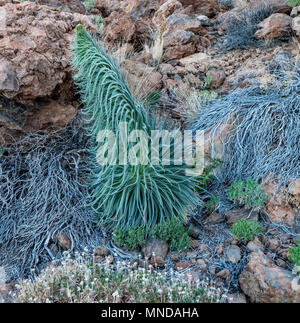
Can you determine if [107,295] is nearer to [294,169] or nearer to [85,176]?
[85,176]

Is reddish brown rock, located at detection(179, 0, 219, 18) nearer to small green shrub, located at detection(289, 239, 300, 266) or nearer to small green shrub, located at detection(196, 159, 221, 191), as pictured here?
small green shrub, located at detection(196, 159, 221, 191)

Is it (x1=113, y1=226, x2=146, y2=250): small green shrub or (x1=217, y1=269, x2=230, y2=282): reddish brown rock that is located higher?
(x1=113, y1=226, x2=146, y2=250): small green shrub

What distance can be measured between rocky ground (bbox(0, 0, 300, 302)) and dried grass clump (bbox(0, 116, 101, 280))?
15cm

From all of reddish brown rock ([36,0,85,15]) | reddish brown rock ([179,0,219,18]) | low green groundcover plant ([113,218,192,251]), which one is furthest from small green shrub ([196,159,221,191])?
reddish brown rock ([179,0,219,18])

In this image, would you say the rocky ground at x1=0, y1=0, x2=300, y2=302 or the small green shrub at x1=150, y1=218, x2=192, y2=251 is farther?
the small green shrub at x1=150, y1=218, x2=192, y2=251

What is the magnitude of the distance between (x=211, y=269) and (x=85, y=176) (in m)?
1.62

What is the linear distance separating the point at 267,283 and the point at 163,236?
968mm

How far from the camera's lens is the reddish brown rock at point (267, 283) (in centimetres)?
247

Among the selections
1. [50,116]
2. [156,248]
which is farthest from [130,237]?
[50,116]

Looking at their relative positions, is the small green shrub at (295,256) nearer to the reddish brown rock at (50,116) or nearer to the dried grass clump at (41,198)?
the dried grass clump at (41,198)

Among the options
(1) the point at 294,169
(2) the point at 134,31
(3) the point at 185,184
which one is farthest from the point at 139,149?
(2) the point at 134,31

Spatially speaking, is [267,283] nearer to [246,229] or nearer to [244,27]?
[246,229]

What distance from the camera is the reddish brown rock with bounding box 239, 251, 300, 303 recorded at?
8.11 ft

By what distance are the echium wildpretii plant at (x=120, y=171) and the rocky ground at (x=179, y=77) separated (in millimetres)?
302
